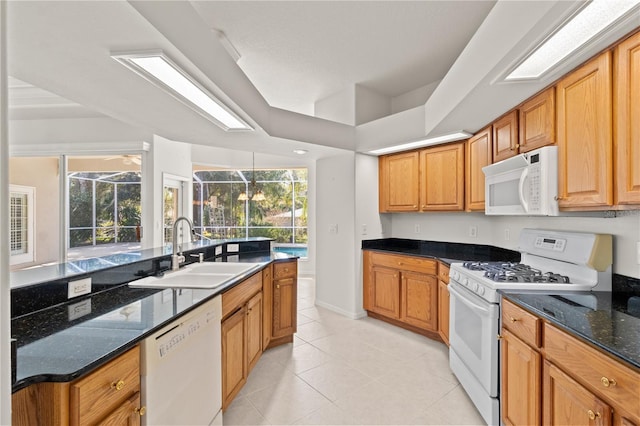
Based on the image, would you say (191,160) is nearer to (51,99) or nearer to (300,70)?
(51,99)

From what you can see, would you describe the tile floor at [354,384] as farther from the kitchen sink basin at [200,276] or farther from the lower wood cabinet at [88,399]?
the lower wood cabinet at [88,399]

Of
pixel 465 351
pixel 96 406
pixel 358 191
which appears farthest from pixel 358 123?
pixel 96 406

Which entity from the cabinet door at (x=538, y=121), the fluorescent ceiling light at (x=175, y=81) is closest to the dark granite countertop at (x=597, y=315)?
the cabinet door at (x=538, y=121)

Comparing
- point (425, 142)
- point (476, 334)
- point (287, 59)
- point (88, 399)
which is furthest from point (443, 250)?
point (88, 399)

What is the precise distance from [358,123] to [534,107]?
2.19 meters

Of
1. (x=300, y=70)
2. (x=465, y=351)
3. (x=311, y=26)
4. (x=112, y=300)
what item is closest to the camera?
(x=112, y=300)

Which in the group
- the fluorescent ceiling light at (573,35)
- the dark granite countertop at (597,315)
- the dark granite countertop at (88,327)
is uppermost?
the fluorescent ceiling light at (573,35)

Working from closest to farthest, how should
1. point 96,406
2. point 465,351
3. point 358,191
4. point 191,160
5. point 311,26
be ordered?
point 96,406, point 465,351, point 311,26, point 358,191, point 191,160

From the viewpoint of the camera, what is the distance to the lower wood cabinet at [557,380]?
107cm

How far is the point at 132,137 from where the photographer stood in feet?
14.2

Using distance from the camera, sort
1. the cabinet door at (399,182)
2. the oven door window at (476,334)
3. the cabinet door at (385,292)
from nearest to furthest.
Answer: the oven door window at (476,334), the cabinet door at (385,292), the cabinet door at (399,182)

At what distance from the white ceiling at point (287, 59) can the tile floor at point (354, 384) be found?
7.09 feet

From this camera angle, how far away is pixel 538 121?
6.84ft

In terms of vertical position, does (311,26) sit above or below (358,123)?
above
